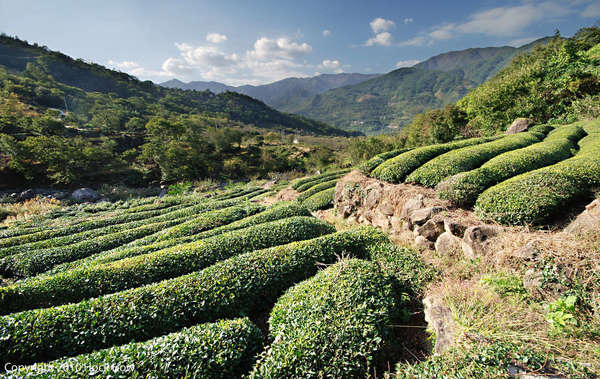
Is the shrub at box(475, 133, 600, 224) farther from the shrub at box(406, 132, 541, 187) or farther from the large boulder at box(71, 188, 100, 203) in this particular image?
the large boulder at box(71, 188, 100, 203)

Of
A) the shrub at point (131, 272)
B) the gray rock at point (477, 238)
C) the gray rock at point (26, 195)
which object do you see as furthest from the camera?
the gray rock at point (26, 195)

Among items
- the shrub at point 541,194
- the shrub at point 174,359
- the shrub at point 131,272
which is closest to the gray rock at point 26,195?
the shrub at point 131,272

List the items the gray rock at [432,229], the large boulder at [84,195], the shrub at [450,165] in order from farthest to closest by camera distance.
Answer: the large boulder at [84,195]
the shrub at [450,165]
the gray rock at [432,229]

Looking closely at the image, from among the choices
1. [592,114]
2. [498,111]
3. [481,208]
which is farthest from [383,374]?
[498,111]

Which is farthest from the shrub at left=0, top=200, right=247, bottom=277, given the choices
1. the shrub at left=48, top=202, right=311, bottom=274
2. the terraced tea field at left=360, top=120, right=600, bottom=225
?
the terraced tea field at left=360, top=120, right=600, bottom=225

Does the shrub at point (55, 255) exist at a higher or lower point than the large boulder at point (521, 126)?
lower

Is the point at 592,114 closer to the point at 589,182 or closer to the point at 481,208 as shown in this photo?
the point at 589,182

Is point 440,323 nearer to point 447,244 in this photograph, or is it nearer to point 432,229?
point 447,244

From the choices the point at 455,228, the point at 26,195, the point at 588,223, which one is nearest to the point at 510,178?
the point at 455,228

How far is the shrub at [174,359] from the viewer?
5.04 meters

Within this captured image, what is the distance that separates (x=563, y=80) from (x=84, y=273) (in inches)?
1781

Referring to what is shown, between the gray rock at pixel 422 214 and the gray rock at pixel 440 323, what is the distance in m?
3.53

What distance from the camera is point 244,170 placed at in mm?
52375

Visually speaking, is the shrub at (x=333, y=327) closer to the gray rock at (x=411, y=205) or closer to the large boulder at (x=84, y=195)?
the gray rock at (x=411, y=205)
